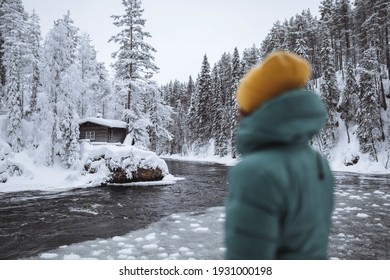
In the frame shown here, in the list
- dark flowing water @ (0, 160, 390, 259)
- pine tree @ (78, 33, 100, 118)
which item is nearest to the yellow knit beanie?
dark flowing water @ (0, 160, 390, 259)

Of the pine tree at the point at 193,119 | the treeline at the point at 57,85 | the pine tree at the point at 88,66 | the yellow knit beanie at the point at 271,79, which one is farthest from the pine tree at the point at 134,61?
the pine tree at the point at 193,119

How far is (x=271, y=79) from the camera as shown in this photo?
1.34 meters

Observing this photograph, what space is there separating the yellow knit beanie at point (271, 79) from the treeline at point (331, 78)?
32.8m

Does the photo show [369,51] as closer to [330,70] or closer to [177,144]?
[330,70]

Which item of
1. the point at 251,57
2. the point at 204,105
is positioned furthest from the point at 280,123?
the point at 204,105

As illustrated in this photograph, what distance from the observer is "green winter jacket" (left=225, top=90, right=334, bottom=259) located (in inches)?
47.0

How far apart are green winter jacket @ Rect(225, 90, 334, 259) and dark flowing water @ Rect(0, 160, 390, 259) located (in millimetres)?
5771

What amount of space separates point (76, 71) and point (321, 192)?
Result: 78.7 ft

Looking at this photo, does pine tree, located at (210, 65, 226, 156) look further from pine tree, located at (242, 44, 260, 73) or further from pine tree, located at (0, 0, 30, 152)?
pine tree, located at (0, 0, 30, 152)

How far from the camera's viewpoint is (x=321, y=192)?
1440 millimetres

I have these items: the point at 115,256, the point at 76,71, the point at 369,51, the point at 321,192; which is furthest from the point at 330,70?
the point at 321,192

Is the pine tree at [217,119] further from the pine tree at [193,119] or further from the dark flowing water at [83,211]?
the dark flowing water at [83,211]

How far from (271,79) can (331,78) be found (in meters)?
40.2

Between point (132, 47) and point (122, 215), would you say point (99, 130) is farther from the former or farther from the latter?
point (122, 215)
